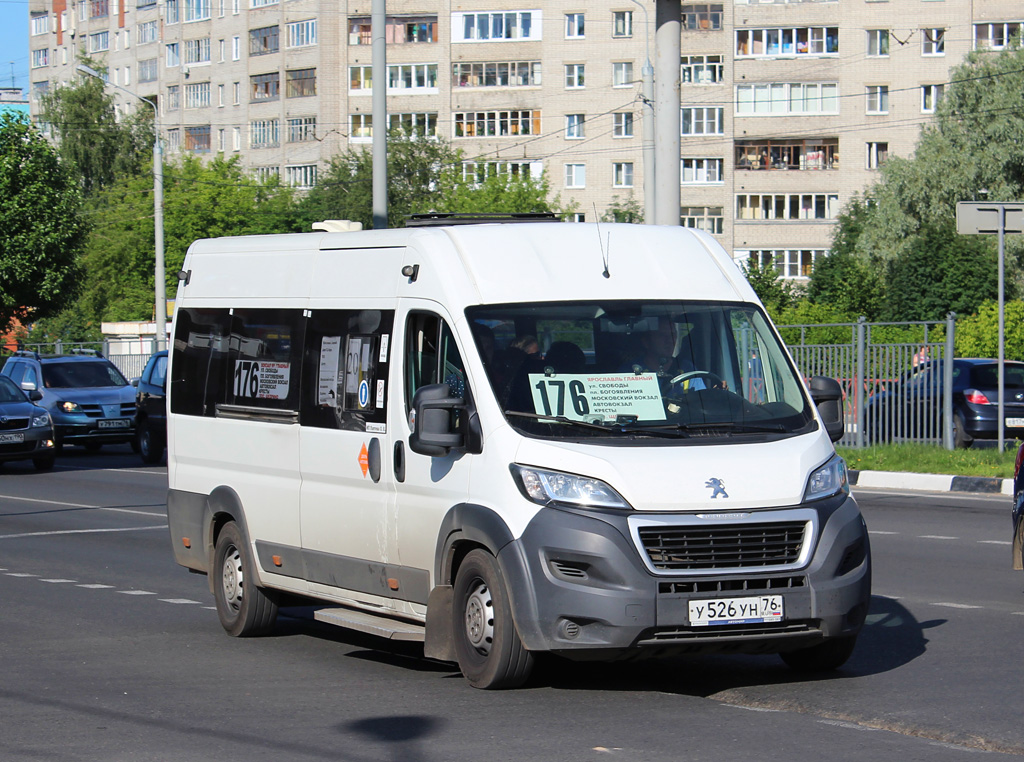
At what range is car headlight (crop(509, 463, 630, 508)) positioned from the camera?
7035 millimetres

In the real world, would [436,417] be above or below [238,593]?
above

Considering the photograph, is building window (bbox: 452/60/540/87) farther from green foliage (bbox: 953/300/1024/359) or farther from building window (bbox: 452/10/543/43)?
green foliage (bbox: 953/300/1024/359)

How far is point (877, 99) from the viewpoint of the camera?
77.7m

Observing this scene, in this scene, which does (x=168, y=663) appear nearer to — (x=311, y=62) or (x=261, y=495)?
(x=261, y=495)

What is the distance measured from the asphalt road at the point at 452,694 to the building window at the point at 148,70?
92.9m

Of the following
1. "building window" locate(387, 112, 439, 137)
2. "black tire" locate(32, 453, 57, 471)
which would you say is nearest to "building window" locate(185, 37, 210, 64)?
"building window" locate(387, 112, 439, 137)

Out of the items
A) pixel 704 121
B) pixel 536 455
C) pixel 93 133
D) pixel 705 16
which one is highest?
pixel 705 16

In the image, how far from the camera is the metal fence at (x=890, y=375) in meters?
23.5

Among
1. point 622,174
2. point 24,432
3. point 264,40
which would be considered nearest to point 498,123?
point 622,174

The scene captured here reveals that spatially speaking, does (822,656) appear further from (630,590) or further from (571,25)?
(571,25)

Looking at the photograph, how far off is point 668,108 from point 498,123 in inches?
2470

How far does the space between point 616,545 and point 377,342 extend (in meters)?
2.06

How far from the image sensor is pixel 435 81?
83.9m

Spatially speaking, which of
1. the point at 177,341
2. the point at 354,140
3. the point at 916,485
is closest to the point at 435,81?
the point at 354,140
